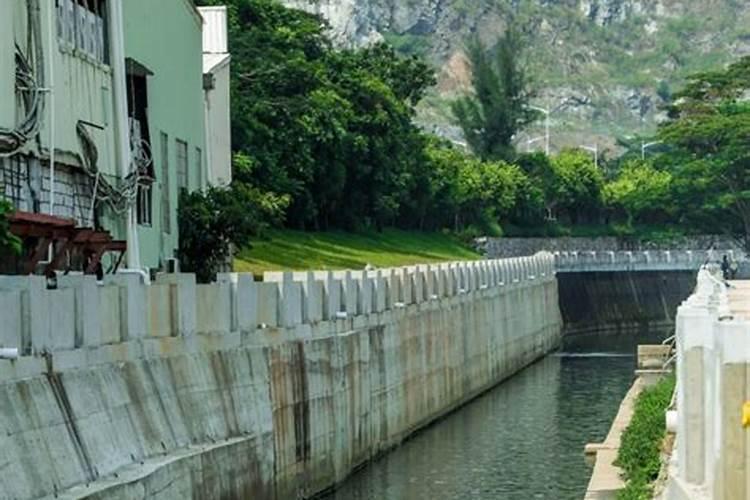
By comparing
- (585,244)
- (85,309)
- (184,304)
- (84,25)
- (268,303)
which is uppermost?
(84,25)

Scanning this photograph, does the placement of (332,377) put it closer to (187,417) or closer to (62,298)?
(187,417)

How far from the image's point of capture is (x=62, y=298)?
2127 centimetres

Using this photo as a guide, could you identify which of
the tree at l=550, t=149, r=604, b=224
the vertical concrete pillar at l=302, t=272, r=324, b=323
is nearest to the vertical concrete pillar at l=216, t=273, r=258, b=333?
the vertical concrete pillar at l=302, t=272, r=324, b=323

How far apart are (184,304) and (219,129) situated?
25.5 m

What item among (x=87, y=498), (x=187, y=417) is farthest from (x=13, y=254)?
(x=87, y=498)

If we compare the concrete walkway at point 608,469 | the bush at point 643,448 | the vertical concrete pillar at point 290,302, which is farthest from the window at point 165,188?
the bush at point 643,448

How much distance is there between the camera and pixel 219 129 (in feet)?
169

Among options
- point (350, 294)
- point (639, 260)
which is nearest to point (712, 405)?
point (350, 294)

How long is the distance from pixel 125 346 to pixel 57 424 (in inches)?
134

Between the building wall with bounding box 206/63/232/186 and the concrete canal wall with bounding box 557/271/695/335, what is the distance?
138 ft

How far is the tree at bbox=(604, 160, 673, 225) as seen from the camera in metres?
111

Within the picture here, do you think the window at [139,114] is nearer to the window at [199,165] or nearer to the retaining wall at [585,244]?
the window at [199,165]

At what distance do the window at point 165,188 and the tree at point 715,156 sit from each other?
6689 cm

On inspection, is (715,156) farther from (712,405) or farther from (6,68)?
(712,405)
